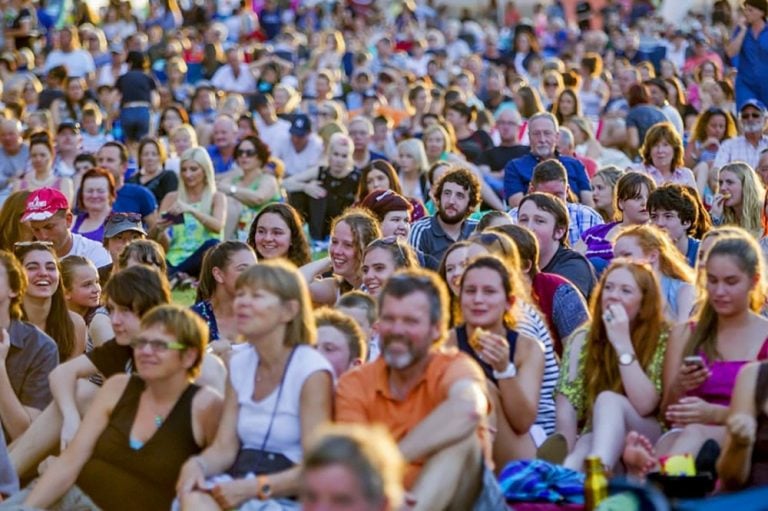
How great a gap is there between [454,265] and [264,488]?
2221 millimetres

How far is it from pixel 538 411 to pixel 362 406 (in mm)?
1542

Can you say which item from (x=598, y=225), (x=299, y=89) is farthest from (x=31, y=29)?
(x=598, y=225)

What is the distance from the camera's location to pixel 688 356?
290 inches

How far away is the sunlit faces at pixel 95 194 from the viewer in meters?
13.0

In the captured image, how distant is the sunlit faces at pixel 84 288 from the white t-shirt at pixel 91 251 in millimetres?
1450

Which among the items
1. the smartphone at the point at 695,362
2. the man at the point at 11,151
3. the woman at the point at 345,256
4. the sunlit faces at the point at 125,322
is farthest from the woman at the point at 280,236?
the man at the point at 11,151

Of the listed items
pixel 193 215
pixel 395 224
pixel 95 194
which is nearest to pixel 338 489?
pixel 395 224

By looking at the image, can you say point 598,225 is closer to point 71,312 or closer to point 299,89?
point 71,312

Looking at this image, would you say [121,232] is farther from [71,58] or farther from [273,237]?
[71,58]

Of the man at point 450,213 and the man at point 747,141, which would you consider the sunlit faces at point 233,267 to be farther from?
the man at point 747,141

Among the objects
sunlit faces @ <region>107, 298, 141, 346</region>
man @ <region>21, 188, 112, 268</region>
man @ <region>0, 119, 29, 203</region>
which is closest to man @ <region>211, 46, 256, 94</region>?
man @ <region>0, 119, 29, 203</region>

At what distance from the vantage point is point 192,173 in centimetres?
1428

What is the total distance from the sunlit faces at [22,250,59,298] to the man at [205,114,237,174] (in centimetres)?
815

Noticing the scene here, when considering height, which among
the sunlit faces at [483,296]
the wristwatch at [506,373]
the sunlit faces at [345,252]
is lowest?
the wristwatch at [506,373]
